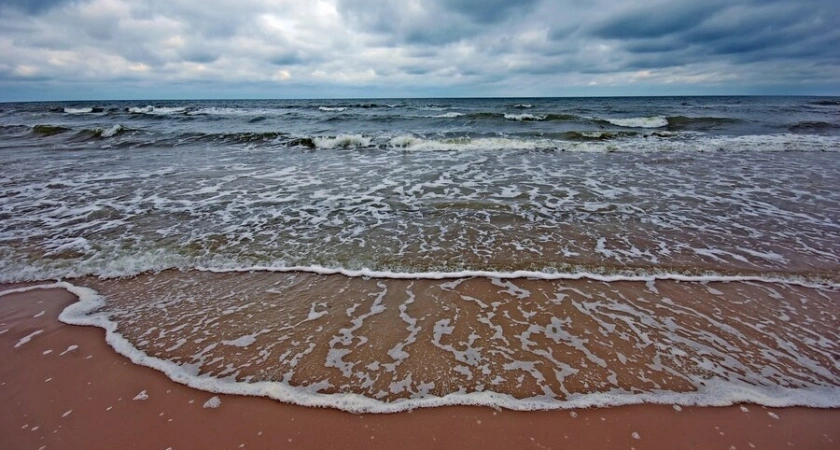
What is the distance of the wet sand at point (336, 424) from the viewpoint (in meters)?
2.52

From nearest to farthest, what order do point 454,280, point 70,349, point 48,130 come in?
point 70,349
point 454,280
point 48,130

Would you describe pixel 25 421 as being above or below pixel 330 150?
below

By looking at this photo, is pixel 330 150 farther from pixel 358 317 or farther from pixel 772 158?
pixel 772 158

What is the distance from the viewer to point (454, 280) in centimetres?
475

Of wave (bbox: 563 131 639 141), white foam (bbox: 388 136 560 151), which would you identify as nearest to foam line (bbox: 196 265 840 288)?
white foam (bbox: 388 136 560 151)

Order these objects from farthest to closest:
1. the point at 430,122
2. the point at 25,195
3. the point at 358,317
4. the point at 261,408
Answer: the point at 430,122, the point at 25,195, the point at 358,317, the point at 261,408

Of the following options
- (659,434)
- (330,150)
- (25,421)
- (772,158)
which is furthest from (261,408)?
(772,158)

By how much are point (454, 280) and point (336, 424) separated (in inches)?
95.6

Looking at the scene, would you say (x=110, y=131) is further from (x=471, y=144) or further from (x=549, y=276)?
(x=549, y=276)

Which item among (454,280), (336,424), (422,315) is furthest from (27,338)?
(454,280)

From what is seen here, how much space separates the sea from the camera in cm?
311

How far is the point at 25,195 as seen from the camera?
8492mm

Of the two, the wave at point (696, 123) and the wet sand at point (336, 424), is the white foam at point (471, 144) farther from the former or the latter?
the wet sand at point (336, 424)

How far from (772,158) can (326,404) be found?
17.0 meters
